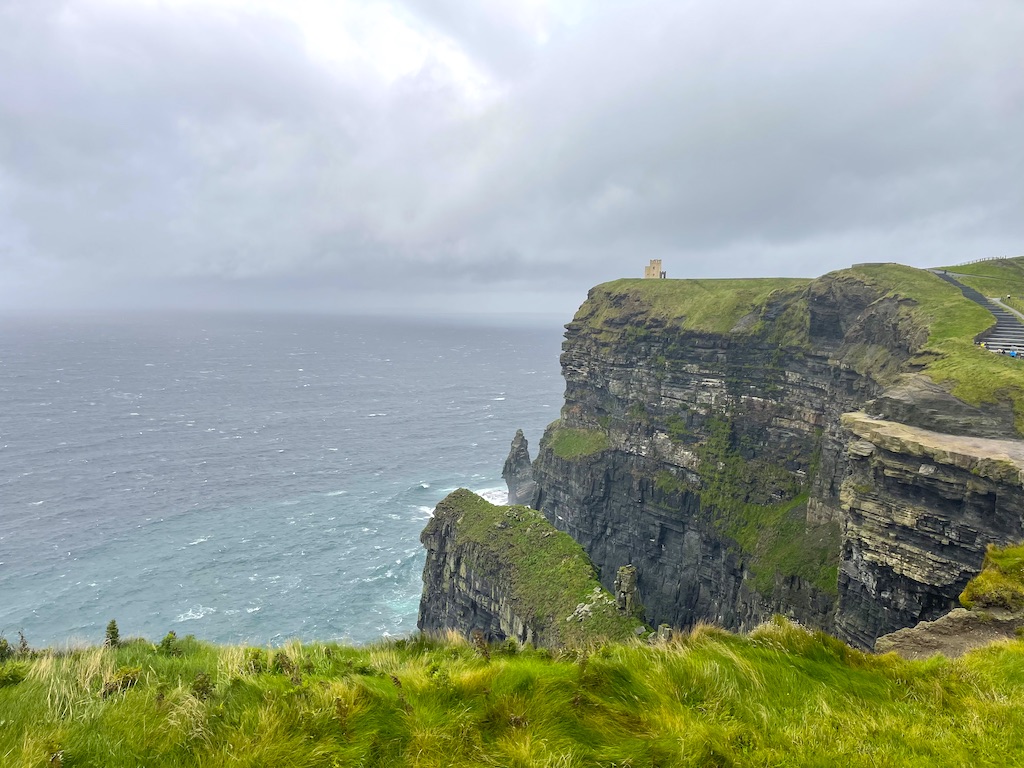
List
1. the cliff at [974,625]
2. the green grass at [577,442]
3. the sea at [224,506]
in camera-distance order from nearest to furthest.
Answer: the cliff at [974,625] < the sea at [224,506] < the green grass at [577,442]

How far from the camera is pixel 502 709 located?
6.98 meters

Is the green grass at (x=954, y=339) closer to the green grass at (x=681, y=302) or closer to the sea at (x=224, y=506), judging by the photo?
the green grass at (x=681, y=302)

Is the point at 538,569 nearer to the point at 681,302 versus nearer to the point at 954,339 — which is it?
the point at 954,339

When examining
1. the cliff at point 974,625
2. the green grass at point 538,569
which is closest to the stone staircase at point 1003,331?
the cliff at point 974,625

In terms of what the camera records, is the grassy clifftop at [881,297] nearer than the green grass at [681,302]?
Yes

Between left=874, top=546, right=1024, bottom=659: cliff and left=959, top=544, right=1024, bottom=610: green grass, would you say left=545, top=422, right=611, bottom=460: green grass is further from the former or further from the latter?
left=874, top=546, right=1024, bottom=659: cliff

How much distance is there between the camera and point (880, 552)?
1187 inches

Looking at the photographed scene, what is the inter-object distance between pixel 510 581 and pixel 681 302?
50.1 meters

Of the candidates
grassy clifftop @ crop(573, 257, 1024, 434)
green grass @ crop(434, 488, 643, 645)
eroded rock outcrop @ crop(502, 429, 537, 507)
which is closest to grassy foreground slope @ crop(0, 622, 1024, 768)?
green grass @ crop(434, 488, 643, 645)

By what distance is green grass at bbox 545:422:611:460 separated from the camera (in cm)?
7275

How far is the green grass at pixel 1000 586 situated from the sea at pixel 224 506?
21037 millimetres

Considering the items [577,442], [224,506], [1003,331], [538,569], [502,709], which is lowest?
[224,506]

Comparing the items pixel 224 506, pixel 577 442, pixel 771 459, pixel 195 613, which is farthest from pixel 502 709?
pixel 224 506

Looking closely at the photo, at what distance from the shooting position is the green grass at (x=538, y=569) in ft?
106
